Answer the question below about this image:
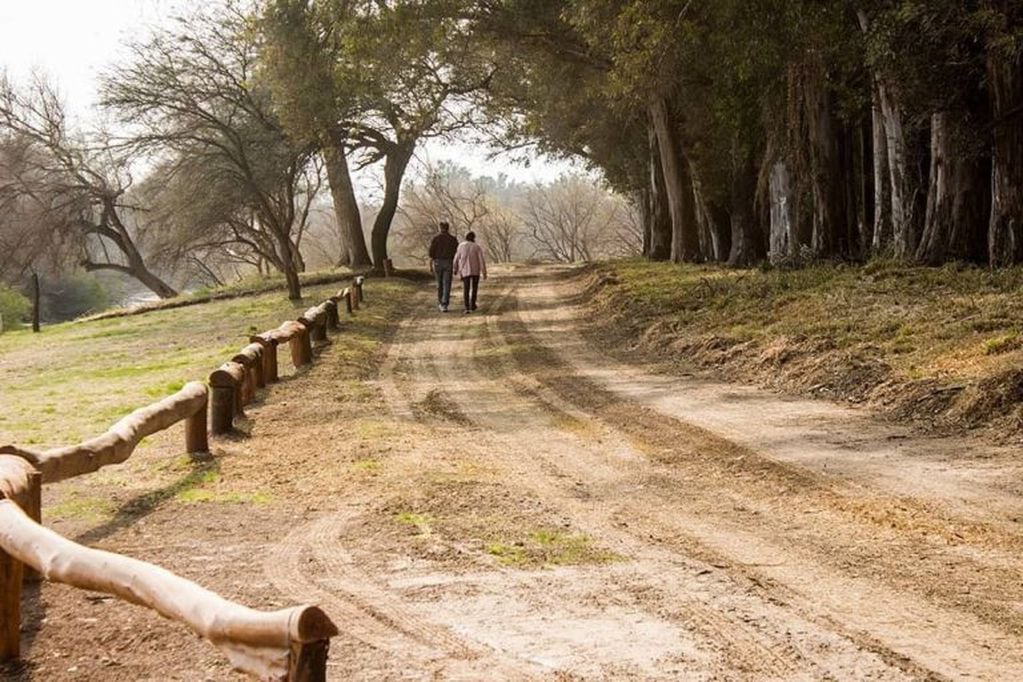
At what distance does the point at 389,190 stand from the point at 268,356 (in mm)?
26347

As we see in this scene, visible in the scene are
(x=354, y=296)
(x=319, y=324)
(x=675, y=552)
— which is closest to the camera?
(x=675, y=552)

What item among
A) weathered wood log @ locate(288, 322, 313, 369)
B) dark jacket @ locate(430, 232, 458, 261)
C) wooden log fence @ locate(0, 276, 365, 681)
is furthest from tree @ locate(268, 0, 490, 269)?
wooden log fence @ locate(0, 276, 365, 681)

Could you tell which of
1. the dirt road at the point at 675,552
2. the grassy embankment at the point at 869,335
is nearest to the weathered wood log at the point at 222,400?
the dirt road at the point at 675,552

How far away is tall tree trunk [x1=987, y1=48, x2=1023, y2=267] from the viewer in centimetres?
1688

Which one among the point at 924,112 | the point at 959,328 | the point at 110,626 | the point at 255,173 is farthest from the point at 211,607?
the point at 255,173

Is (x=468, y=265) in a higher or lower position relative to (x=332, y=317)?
higher

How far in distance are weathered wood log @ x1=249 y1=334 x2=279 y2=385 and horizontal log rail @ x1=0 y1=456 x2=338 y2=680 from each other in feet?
28.4

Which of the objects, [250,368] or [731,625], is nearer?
[731,625]

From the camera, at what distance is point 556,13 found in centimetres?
2686

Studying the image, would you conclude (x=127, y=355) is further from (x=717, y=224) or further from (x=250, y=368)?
(x=717, y=224)

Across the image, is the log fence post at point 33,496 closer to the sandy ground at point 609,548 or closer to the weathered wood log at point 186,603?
the sandy ground at point 609,548

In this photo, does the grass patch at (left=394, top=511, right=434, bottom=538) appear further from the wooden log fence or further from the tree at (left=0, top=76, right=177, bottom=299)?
the tree at (left=0, top=76, right=177, bottom=299)

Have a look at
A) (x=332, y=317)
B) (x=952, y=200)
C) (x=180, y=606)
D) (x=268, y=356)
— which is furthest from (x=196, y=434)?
(x=952, y=200)

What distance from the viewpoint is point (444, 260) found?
25484 millimetres
